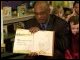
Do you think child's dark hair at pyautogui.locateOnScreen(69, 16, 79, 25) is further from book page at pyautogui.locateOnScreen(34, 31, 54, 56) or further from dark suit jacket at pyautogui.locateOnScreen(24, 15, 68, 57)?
book page at pyautogui.locateOnScreen(34, 31, 54, 56)

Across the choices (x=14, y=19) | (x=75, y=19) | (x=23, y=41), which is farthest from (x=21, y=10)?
(x=75, y=19)

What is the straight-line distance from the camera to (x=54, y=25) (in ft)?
4.90

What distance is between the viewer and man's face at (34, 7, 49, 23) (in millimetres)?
1483

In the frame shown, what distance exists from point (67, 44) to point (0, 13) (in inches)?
18.7

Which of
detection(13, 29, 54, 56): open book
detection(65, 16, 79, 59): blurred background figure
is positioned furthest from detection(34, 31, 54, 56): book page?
detection(65, 16, 79, 59): blurred background figure

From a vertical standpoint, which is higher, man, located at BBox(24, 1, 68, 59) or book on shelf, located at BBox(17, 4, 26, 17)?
book on shelf, located at BBox(17, 4, 26, 17)

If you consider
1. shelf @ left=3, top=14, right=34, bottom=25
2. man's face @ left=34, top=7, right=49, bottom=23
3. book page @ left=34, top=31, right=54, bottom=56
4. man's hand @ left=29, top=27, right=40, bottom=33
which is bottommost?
book page @ left=34, top=31, right=54, bottom=56

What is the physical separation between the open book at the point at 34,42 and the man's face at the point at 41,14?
84 mm

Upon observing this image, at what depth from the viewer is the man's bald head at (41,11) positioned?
1.48 m

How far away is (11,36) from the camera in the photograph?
1.50 meters

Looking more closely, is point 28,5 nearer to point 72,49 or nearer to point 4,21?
point 4,21

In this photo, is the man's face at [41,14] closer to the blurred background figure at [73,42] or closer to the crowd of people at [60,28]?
the crowd of people at [60,28]

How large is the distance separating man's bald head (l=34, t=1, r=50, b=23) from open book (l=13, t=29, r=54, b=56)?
0.09 meters

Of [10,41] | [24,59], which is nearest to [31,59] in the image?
[24,59]
